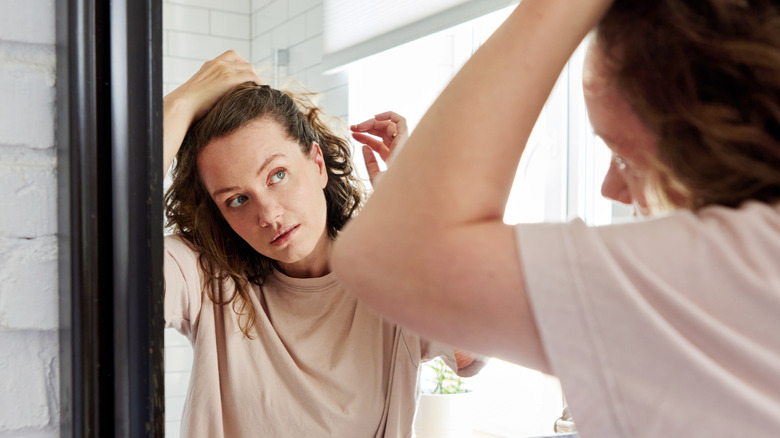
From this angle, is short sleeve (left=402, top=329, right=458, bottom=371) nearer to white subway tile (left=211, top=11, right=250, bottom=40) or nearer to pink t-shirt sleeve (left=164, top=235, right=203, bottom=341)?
pink t-shirt sleeve (left=164, top=235, right=203, bottom=341)

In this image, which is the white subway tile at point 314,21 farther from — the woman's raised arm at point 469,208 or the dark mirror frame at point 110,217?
the woman's raised arm at point 469,208

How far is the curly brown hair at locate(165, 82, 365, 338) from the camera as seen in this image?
632mm

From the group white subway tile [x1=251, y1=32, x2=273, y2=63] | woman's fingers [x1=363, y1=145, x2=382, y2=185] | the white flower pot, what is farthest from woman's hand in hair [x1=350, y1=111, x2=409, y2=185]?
the white flower pot

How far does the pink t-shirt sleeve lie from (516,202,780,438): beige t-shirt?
1.17 feet

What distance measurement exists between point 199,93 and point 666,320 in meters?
0.45

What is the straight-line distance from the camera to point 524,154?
754 millimetres

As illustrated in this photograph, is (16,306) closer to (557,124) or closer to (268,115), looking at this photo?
(268,115)

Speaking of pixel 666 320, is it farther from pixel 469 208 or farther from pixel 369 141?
pixel 369 141

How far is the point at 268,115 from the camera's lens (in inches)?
26.2

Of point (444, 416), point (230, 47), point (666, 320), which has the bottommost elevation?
point (444, 416)

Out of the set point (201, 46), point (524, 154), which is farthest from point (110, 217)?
point (524, 154)

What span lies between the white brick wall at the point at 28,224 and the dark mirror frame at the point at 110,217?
0.01 metres

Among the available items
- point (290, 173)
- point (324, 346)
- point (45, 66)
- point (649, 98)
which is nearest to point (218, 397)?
point (324, 346)

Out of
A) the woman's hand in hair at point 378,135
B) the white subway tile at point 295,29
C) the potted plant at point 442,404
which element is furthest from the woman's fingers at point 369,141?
the potted plant at point 442,404
